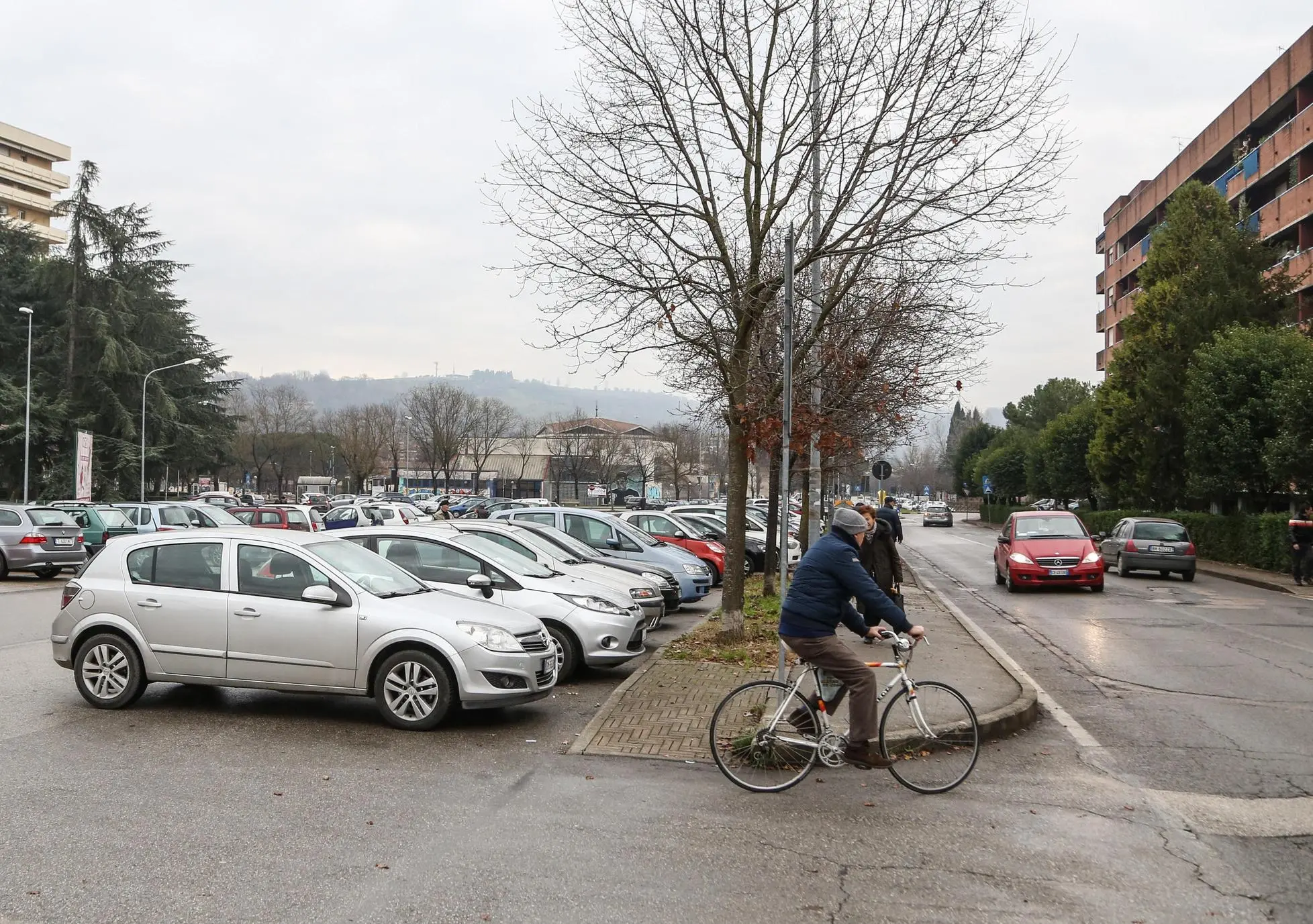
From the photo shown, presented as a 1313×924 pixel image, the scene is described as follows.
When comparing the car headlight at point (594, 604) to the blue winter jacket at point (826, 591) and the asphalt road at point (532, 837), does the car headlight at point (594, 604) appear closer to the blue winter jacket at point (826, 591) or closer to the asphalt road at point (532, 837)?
the asphalt road at point (532, 837)

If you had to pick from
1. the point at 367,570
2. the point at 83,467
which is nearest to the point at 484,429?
the point at 83,467

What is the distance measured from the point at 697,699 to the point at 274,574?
12.1 feet

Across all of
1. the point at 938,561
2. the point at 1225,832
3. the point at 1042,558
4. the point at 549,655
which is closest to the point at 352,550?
the point at 549,655

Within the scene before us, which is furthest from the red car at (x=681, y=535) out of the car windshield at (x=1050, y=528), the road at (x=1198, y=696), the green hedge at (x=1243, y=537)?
the green hedge at (x=1243, y=537)

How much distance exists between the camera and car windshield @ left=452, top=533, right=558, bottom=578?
444 inches

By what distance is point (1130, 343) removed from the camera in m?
42.9

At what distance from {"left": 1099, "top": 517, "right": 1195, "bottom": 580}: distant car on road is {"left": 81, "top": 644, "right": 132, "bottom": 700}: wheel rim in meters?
22.6

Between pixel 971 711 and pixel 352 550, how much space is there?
5397mm

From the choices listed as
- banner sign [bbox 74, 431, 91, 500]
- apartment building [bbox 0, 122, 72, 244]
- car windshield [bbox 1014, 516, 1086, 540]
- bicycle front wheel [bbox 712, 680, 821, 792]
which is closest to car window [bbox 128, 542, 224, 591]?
bicycle front wheel [bbox 712, 680, 821, 792]

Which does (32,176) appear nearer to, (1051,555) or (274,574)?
(1051,555)

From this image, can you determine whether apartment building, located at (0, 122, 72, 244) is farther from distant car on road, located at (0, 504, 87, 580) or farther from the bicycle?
the bicycle

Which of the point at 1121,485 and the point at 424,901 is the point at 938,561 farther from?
the point at 424,901

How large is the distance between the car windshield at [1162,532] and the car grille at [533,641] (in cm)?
2163

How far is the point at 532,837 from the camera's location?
5.70 metres
